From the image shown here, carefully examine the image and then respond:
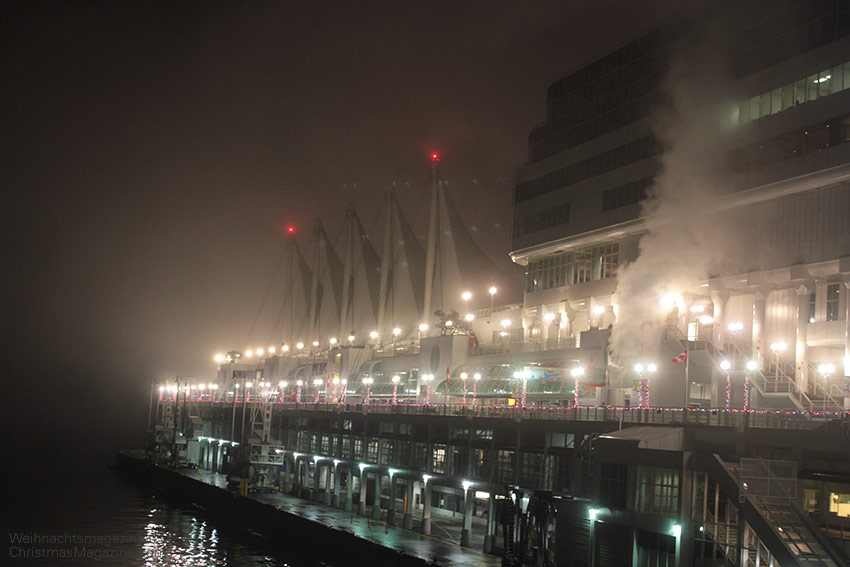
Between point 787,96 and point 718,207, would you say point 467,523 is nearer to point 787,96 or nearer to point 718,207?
point 718,207

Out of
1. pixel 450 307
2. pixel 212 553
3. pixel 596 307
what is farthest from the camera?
pixel 450 307

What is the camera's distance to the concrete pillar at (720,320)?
50.2 m

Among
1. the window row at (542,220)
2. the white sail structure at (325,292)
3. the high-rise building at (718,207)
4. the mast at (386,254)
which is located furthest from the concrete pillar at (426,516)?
the white sail structure at (325,292)

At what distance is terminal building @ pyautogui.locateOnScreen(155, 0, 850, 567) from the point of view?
32.4m

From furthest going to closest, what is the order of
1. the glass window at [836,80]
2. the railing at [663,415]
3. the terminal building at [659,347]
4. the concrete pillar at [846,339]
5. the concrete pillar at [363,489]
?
the concrete pillar at [363,489] < the glass window at [836,80] < the concrete pillar at [846,339] < the terminal building at [659,347] < the railing at [663,415]

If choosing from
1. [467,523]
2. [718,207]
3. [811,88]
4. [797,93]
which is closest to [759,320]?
[718,207]

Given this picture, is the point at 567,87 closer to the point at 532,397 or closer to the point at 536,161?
the point at 536,161

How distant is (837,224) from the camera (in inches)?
1706

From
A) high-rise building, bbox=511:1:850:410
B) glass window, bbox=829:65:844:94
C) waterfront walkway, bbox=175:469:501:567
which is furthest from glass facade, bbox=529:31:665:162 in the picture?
waterfront walkway, bbox=175:469:501:567

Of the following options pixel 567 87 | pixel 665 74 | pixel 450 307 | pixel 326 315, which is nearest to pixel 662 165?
pixel 665 74

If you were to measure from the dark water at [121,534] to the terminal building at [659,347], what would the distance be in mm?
7661

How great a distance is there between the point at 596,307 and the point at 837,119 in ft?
75.9

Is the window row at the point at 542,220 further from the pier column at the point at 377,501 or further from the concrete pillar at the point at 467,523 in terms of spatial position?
the concrete pillar at the point at 467,523

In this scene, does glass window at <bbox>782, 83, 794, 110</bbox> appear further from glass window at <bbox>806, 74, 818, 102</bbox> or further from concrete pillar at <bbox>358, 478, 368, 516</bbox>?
concrete pillar at <bbox>358, 478, 368, 516</bbox>
